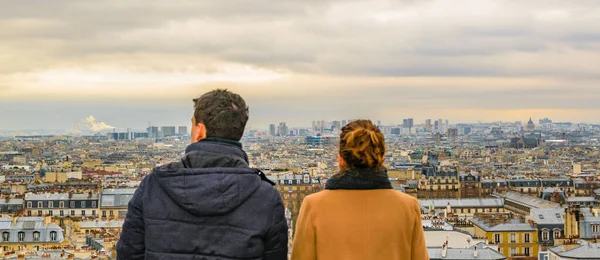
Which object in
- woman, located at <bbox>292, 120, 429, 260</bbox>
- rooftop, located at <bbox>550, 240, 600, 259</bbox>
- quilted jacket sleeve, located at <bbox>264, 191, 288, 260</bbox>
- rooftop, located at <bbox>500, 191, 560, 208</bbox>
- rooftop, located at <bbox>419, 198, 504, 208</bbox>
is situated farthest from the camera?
rooftop, located at <bbox>419, 198, 504, 208</bbox>

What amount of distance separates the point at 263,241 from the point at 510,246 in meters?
34.9

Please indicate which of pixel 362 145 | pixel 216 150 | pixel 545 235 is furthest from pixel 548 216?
pixel 216 150

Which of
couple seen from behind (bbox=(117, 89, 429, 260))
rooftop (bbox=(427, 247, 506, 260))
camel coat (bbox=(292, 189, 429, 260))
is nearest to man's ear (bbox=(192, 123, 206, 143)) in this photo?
couple seen from behind (bbox=(117, 89, 429, 260))

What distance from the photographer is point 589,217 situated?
41156mm

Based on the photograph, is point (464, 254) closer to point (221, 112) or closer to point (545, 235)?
point (545, 235)

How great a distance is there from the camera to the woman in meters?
5.29

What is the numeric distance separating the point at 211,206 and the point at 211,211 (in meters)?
0.03

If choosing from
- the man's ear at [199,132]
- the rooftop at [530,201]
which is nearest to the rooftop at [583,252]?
the man's ear at [199,132]

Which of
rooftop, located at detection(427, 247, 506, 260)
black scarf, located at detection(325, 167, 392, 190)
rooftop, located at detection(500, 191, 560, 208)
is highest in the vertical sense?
black scarf, located at detection(325, 167, 392, 190)

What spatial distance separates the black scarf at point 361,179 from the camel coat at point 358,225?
33 mm

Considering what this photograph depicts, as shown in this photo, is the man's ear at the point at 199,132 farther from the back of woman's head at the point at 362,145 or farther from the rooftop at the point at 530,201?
the rooftop at the point at 530,201

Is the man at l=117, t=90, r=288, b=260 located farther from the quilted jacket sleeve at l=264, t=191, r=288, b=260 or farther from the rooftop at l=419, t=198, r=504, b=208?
the rooftop at l=419, t=198, r=504, b=208

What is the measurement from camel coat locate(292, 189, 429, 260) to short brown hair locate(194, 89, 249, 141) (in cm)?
69

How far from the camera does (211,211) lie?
4.87 meters
